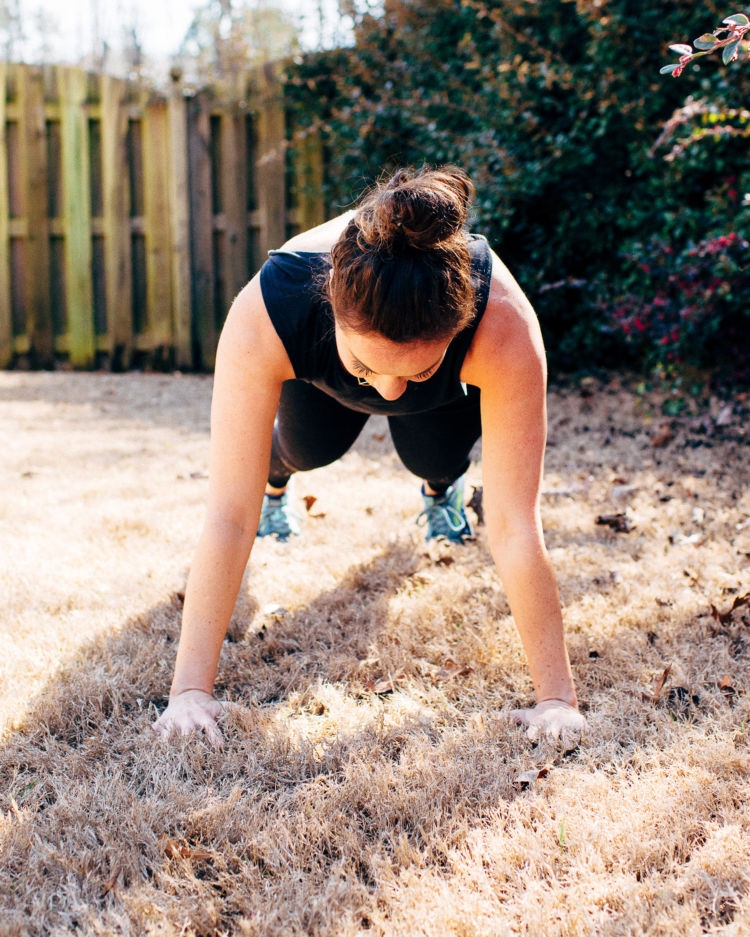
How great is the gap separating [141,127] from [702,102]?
468 centimetres

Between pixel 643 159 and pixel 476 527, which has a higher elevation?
pixel 643 159

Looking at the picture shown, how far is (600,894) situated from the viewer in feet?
4.31

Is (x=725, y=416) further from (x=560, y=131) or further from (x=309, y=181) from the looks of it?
(x=309, y=181)

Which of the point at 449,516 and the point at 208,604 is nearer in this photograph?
the point at 208,604

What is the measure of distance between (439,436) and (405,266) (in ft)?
3.35

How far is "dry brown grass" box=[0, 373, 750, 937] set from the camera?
1.33m

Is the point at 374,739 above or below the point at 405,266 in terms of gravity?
below

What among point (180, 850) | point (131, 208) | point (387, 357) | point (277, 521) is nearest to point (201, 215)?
point (131, 208)

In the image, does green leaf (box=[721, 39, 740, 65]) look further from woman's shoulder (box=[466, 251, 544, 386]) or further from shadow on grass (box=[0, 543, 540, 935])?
shadow on grass (box=[0, 543, 540, 935])

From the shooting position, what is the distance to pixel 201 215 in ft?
23.0

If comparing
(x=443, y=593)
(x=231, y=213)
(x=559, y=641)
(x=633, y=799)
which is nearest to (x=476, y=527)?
(x=443, y=593)

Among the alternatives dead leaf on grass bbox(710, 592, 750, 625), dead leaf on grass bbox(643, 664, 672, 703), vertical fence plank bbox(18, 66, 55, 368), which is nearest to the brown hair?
dead leaf on grass bbox(643, 664, 672, 703)

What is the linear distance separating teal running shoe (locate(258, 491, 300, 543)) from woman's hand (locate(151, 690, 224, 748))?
45.4 inches

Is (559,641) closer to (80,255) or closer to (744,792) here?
(744,792)
